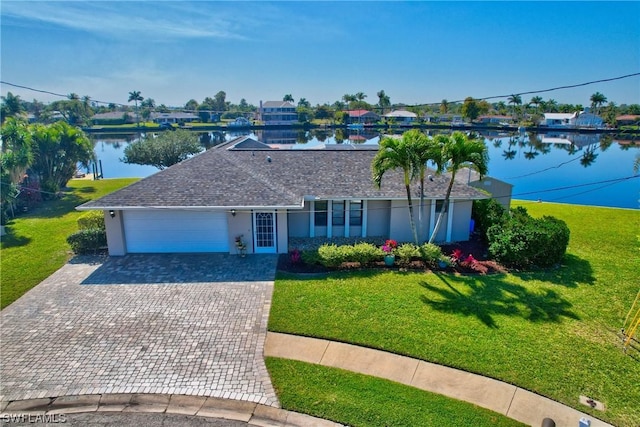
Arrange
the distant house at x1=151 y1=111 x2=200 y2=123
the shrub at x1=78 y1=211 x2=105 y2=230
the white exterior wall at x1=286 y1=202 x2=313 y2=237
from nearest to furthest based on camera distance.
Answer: the shrub at x1=78 y1=211 x2=105 y2=230
the white exterior wall at x1=286 y1=202 x2=313 y2=237
the distant house at x1=151 y1=111 x2=200 y2=123

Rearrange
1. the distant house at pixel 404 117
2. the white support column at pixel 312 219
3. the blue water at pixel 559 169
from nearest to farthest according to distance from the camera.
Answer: the white support column at pixel 312 219 < the blue water at pixel 559 169 < the distant house at pixel 404 117

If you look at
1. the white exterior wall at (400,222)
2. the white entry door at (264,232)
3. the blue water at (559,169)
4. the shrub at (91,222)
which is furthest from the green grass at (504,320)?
the blue water at (559,169)

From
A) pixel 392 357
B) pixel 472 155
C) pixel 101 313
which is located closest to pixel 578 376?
pixel 392 357

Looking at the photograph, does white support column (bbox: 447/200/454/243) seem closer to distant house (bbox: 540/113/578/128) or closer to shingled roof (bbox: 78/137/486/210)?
shingled roof (bbox: 78/137/486/210)

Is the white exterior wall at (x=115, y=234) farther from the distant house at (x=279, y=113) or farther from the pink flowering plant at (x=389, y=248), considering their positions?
the distant house at (x=279, y=113)

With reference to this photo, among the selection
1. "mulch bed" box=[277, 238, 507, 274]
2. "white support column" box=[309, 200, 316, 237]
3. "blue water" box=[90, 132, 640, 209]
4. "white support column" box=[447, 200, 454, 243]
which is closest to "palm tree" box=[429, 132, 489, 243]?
"white support column" box=[447, 200, 454, 243]

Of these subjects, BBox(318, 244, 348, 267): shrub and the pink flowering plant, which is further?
the pink flowering plant
